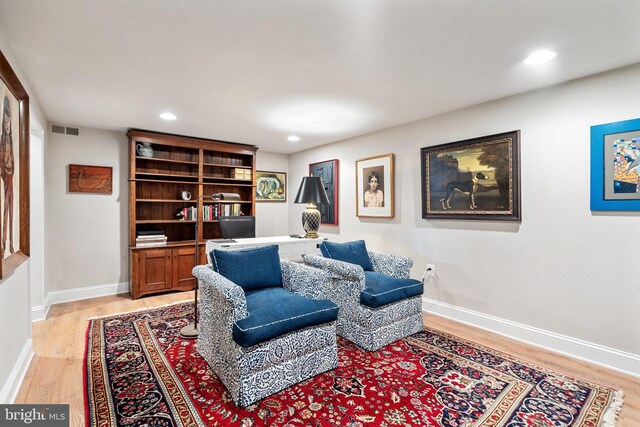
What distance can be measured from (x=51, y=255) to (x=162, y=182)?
5.23 ft

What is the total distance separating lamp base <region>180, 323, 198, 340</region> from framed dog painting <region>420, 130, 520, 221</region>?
274 centimetres

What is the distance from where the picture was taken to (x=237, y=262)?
8.25 feet

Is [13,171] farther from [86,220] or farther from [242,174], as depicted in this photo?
[242,174]

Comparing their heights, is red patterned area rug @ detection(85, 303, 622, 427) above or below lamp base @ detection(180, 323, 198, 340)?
below

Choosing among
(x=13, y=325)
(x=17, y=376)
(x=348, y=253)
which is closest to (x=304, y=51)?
(x=348, y=253)

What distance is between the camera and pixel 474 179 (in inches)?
129

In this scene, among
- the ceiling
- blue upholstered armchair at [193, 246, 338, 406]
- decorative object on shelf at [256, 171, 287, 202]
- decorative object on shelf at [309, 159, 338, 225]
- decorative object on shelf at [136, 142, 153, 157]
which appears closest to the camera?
the ceiling

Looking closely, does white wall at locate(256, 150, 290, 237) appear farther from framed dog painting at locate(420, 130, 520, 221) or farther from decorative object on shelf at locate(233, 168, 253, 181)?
framed dog painting at locate(420, 130, 520, 221)

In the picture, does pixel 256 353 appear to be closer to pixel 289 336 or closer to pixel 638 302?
pixel 289 336

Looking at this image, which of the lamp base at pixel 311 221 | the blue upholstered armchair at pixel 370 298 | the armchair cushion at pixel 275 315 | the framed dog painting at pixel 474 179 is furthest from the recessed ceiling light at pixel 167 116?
the framed dog painting at pixel 474 179

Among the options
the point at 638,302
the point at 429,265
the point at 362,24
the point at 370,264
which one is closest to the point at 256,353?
the point at 370,264

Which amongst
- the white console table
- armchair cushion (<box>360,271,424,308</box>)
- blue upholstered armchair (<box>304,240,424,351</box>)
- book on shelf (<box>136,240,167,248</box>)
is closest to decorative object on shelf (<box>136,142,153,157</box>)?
book on shelf (<box>136,240,167,248</box>)

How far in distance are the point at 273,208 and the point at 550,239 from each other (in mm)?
4292

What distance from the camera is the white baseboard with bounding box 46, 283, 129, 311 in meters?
4.04
